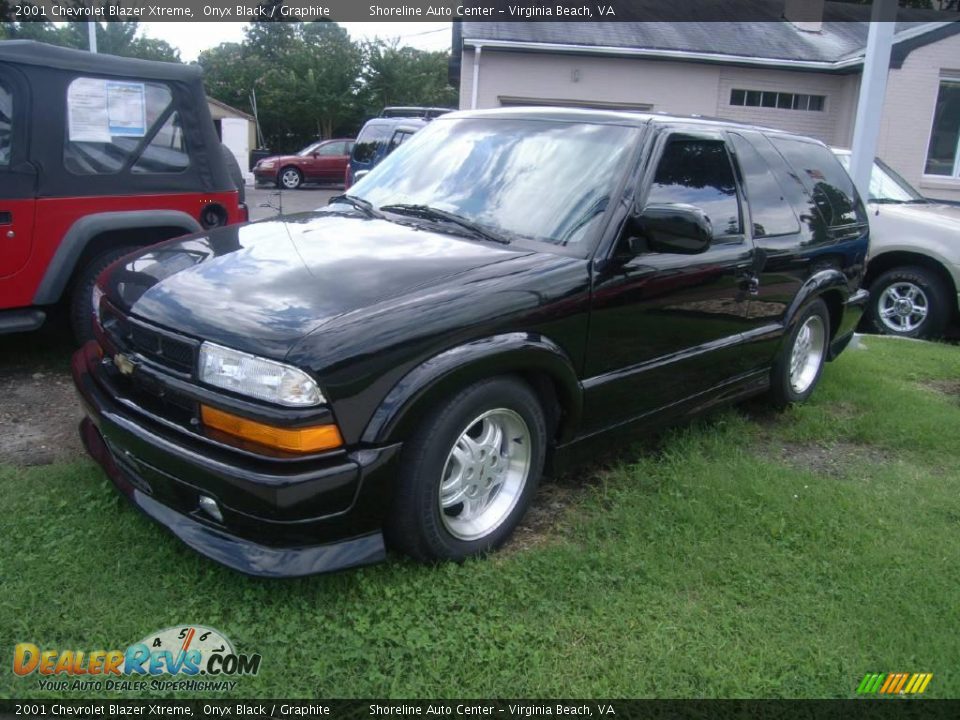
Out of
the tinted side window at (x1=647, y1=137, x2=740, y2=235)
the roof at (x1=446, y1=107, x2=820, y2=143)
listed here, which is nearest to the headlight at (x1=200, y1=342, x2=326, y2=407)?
the tinted side window at (x1=647, y1=137, x2=740, y2=235)

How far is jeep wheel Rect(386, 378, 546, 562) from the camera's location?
2805 mm

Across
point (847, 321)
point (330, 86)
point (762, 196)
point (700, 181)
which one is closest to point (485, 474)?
point (700, 181)

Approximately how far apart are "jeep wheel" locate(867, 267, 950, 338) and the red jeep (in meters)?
6.26

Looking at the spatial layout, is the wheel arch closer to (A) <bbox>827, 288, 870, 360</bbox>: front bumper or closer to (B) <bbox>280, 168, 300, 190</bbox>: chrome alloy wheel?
(A) <bbox>827, 288, 870, 360</bbox>: front bumper

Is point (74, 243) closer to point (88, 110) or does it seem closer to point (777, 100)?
point (88, 110)

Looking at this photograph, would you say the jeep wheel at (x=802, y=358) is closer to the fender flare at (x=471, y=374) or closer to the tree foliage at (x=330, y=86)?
the fender flare at (x=471, y=374)

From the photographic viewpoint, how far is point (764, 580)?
3.12 metres

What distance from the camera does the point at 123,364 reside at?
3.00 meters

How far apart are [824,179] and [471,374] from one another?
3489mm

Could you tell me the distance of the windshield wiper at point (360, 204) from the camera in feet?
12.7

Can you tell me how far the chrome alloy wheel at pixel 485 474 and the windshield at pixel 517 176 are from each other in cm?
84

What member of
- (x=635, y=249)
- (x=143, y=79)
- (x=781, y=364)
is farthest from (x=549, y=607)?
(x=143, y=79)

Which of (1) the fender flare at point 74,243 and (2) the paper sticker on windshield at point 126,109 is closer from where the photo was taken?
(1) the fender flare at point 74,243

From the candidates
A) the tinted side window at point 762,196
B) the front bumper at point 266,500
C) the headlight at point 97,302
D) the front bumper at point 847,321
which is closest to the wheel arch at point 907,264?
the front bumper at point 847,321
